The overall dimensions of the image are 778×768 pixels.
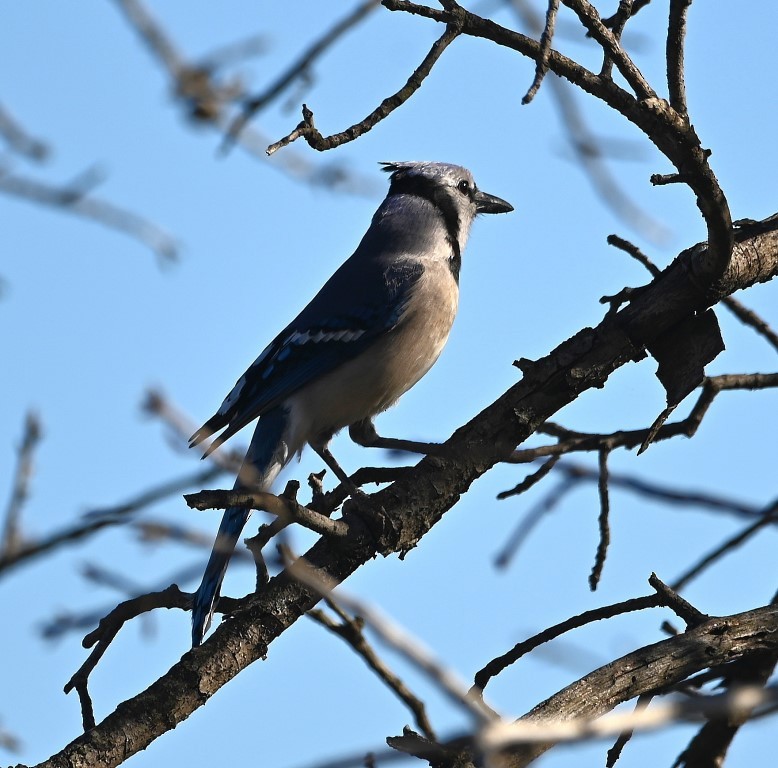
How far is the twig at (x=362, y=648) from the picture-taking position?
287cm

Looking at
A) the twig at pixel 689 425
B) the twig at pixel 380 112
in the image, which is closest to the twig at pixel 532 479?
the twig at pixel 689 425

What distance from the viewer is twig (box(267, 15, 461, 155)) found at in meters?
2.35

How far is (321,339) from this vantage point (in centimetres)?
464

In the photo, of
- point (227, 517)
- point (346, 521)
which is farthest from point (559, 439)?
point (227, 517)

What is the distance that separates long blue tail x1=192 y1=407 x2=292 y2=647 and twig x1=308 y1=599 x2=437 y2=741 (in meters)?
0.31

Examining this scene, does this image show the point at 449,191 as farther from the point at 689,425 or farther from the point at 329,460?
the point at 689,425

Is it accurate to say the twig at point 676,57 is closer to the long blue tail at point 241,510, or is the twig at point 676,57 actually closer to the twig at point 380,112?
the twig at point 380,112

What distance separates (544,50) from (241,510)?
6.72 ft

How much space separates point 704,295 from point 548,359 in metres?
0.43

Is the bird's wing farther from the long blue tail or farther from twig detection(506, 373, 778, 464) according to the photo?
twig detection(506, 373, 778, 464)

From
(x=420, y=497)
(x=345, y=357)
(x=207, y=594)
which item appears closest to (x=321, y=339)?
(x=345, y=357)

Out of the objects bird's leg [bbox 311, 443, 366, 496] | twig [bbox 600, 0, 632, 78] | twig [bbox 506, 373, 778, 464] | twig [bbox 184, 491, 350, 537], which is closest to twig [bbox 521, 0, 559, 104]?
twig [bbox 600, 0, 632, 78]

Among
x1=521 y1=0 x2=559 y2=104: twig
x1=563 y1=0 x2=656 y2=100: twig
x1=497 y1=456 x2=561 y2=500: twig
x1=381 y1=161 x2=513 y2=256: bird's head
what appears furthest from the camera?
x1=381 y1=161 x2=513 y2=256: bird's head

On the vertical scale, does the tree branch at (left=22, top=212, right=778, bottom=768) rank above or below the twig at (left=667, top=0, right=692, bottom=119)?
below
